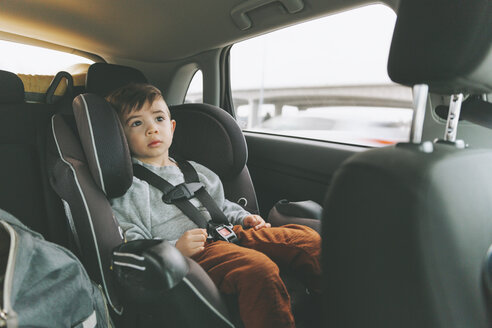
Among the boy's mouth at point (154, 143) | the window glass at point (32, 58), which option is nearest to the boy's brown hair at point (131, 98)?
the boy's mouth at point (154, 143)

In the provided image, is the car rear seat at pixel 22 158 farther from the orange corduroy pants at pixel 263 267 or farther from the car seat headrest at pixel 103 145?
the orange corduroy pants at pixel 263 267

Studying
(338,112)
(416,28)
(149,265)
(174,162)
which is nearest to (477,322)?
(416,28)

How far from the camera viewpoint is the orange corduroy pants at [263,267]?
0.92 meters

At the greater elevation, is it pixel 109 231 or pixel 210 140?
pixel 210 140

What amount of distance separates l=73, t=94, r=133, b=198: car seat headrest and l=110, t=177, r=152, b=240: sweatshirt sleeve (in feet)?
0.35

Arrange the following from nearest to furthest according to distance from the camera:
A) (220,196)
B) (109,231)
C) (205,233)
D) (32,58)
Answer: (109,231)
(205,233)
(220,196)
(32,58)

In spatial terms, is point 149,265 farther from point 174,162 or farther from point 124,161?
point 174,162

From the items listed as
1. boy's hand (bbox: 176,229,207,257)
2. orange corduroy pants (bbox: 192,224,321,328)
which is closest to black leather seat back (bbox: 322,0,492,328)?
orange corduroy pants (bbox: 192,224,321,328)

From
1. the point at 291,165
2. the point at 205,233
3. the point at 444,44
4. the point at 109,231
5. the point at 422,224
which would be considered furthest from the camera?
the point at 291,165

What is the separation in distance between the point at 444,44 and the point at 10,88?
1.60 m

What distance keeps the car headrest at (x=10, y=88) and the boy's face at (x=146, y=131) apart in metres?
0.45

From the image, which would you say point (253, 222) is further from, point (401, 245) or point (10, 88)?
point (10, 88)

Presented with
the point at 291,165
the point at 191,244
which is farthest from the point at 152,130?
the point at 291,165

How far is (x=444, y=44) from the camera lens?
59 centimetres
